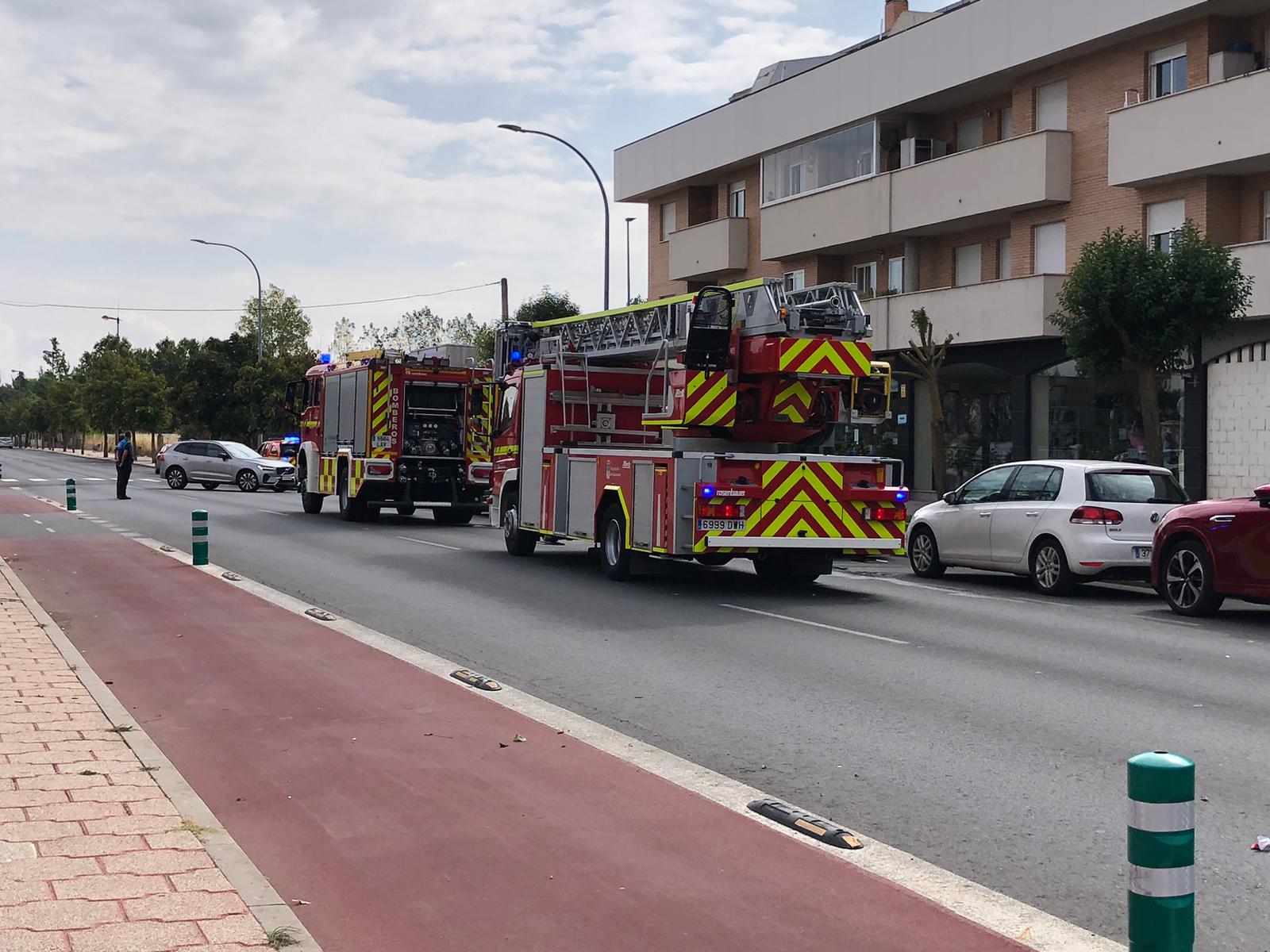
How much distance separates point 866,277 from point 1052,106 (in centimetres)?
752

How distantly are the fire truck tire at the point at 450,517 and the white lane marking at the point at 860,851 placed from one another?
17583 mm

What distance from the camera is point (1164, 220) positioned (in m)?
27.5

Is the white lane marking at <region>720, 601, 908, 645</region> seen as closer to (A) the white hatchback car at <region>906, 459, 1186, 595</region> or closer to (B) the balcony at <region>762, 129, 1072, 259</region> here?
(A) the white hatchback car at <region>906, 459, 1186, 595</region>

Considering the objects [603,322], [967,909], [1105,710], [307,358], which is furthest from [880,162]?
[307,358]

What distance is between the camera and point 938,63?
32281 millimetres

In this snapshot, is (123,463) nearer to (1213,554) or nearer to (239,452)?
(239,452)

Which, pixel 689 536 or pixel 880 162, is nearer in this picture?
pixel 689 536

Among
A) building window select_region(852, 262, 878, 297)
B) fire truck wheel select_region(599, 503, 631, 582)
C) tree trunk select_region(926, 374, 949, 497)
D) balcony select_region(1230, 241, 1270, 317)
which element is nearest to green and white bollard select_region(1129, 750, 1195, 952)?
fire truck wheel select_region(599, 503, 631, 582)

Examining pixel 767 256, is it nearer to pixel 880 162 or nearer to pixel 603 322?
pixel 880 162

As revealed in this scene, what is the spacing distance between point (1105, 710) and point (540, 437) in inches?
442

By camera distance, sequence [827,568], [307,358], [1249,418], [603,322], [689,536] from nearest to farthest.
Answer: [689,536]
[827,568]
[603,322]
[1249,418]
[307,358]

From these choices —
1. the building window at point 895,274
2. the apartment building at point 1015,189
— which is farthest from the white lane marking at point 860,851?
the building window at point 895,274

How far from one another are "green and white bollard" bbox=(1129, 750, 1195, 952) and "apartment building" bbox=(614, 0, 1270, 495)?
23.8 m

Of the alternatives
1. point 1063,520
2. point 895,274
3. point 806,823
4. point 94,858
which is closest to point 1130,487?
point 1063,520
